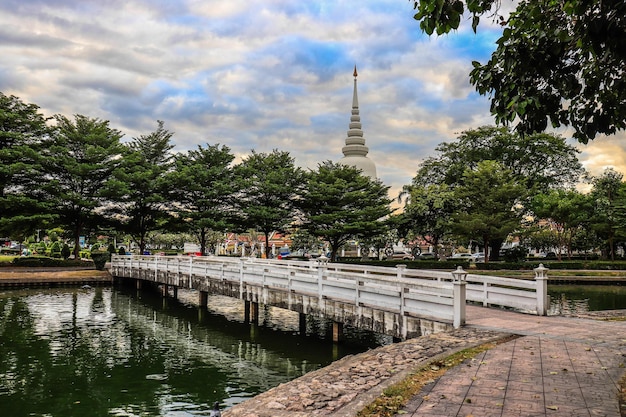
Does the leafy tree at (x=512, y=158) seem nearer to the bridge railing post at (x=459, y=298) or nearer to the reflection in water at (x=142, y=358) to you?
the reflection in water at (x=142, y=358)

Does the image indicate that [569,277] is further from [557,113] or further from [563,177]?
[557,113]

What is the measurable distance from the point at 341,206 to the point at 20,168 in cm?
2931

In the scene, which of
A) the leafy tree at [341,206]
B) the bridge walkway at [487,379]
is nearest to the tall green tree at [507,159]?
the leafy tree at [341,206]

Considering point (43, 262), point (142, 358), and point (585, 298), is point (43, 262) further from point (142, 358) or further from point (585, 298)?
point (585, 298)

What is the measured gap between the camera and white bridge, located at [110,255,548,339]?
525 inches

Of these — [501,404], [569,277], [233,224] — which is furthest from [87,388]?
[569,277]

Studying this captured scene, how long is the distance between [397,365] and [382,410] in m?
3.10

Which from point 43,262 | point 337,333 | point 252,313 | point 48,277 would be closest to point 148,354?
point 252,313

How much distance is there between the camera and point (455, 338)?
1168 cm

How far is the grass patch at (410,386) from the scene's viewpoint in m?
7.14

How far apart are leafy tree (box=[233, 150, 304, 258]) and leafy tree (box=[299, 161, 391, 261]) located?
4.65 feet

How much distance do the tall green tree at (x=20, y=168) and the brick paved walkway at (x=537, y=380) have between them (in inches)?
1707

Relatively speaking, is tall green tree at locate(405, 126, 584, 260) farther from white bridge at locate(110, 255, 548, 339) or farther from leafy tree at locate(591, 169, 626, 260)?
white bridge at locate(110, 255, 548, 339)

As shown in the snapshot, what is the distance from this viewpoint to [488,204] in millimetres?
46812
